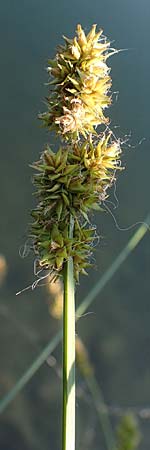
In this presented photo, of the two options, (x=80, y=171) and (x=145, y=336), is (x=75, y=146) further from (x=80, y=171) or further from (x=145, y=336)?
(x=145, y=336)

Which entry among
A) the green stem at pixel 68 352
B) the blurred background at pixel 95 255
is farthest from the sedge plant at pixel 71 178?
the blurred background at pixel 95 255

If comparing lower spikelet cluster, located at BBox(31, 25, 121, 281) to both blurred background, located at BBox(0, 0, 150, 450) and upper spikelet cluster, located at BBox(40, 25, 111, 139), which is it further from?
blurred background, located at BBox(0, 0, 150, 450)

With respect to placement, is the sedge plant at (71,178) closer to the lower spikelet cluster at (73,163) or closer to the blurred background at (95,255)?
the lower spikelet cluster at (73,163)

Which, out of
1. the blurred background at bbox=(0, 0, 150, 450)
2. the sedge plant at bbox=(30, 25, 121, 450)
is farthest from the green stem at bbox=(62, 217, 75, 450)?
the blurred background at bbox=(0, 0, 150, 450)

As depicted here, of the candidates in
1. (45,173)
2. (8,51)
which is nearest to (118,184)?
(8,51)

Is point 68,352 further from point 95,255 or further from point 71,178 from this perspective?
point 95,255

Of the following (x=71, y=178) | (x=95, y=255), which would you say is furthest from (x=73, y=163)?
Result: (x=95, y=255)
